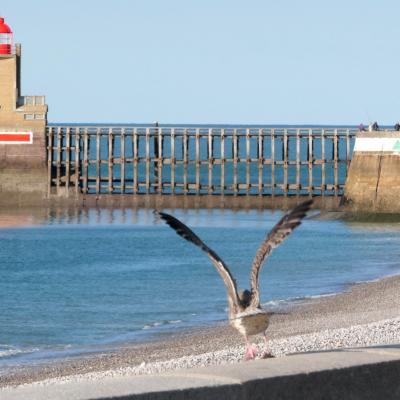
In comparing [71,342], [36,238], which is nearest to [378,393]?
[71,342]

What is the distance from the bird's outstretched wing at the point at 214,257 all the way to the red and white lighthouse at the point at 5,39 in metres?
49.5

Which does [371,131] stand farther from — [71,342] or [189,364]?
[189,364]

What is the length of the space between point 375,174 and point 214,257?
41.7m

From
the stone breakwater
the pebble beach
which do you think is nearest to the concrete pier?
the pebble beach

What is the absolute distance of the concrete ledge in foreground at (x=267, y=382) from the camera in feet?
21.2

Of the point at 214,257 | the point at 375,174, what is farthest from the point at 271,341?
the point at 375,174

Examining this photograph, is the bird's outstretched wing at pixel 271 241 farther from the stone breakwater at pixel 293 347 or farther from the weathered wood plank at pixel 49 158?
the weathered wood plank at pixel 49 158

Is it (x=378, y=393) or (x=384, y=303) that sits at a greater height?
(x=378, y=393)

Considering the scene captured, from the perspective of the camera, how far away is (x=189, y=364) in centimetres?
1509

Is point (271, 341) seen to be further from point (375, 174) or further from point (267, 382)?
point (375, 174)

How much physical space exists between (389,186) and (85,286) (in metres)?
19.1

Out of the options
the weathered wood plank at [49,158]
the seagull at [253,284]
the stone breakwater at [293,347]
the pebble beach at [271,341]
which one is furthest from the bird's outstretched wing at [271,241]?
the weathered wood plank at [49,158]

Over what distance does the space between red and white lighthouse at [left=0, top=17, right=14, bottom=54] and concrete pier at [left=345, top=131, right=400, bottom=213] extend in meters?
17.2

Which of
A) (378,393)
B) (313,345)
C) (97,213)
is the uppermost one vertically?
(378,393)
